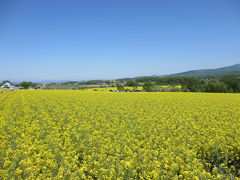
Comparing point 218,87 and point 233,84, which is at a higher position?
point 233,84

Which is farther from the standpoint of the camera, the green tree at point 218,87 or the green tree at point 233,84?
the green tree at point 233,84

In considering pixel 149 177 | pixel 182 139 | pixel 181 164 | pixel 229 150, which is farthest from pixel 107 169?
pixel 229 150

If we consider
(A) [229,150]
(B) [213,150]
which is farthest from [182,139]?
(A) [229,150]

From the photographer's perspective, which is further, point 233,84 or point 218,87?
point 233,84

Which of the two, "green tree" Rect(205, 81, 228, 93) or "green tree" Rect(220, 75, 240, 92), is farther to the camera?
"green tree" Rect(220, 75, 240, 92)

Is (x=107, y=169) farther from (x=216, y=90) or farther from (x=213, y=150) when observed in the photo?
(x=216, y=90)

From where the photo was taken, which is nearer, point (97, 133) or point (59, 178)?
point (59, 178)

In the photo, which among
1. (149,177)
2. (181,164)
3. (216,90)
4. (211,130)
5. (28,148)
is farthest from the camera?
(216,90)

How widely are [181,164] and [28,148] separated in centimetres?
567

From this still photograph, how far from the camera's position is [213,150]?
22.5 ft

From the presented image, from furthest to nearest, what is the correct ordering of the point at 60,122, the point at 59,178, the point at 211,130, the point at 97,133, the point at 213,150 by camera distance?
the point at 60,122 < the point at 211,130 < the point at 97,133 < the point at 213,150 < the point at 59,178

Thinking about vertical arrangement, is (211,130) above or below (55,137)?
below

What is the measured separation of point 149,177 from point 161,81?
113m

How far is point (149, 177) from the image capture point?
193 inches
